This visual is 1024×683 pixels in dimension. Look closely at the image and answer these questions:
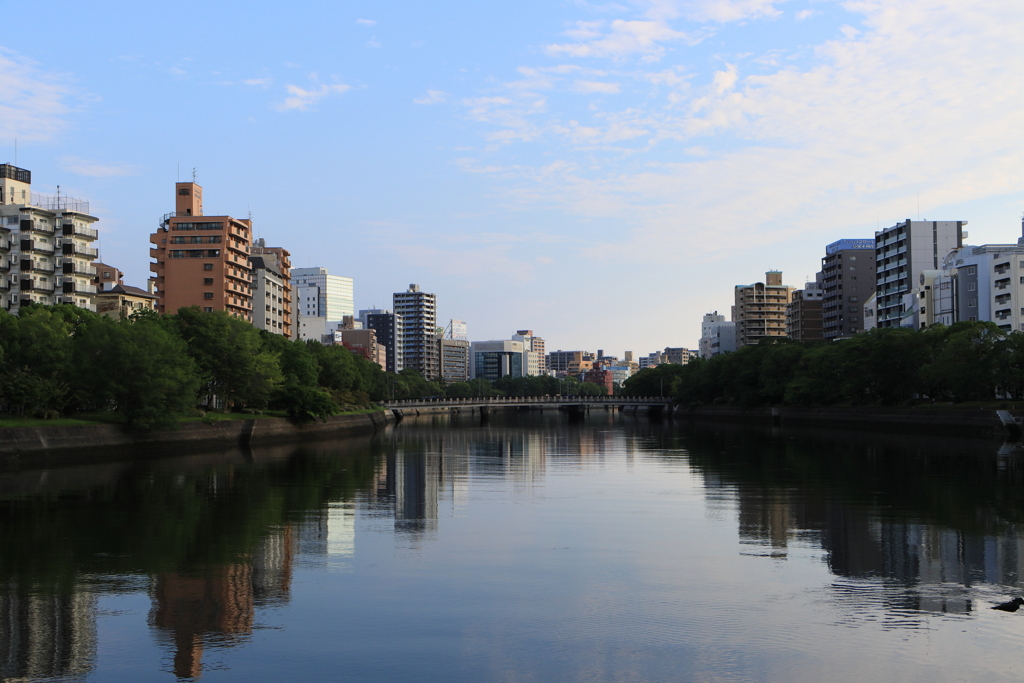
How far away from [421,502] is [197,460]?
26498 millimetres

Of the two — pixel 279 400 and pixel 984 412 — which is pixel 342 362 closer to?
pixel 279 400

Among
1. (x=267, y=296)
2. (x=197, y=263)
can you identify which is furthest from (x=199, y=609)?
(x=267, y=296)

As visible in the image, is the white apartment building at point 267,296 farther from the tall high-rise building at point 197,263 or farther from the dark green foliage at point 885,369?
the dark green foliage at point 885,369

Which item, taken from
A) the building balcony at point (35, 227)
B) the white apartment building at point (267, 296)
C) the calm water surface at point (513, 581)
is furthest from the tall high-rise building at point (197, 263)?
the calm water surface at point (513, 581)

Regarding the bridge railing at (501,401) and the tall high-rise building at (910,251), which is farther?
the bridge railing at (501,401)

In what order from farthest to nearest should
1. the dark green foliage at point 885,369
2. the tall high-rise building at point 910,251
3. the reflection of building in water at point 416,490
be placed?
1. the tall high-rise building at point 910,251
2. the dark green foliage at point 885,369
3. the reflection of building in water at point 416,490

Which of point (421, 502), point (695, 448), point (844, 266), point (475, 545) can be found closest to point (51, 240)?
point (695, 448)

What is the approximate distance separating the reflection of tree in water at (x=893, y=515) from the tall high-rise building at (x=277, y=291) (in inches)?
3376

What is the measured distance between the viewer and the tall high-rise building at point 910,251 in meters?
127

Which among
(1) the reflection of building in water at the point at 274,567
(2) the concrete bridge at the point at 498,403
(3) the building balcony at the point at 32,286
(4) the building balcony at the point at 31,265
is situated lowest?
(2) the concrete bridge at the point at 498,403

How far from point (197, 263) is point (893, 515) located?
100921 millimetres

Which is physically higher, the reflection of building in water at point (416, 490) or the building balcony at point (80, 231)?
the building balcony at point (80, 231)

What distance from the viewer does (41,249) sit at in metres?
91.9

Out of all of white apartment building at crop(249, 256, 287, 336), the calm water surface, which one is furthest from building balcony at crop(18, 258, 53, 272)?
the calm water surface
